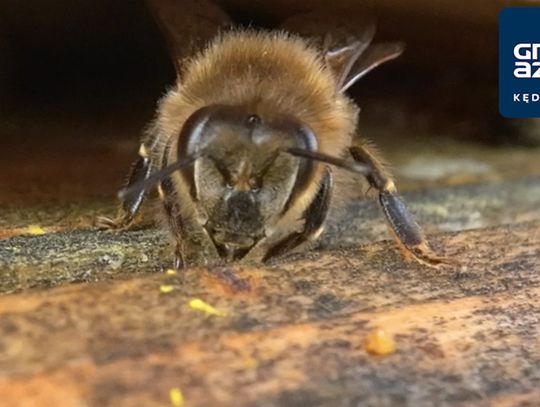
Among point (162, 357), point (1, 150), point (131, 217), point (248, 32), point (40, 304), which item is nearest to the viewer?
point (162, 357)

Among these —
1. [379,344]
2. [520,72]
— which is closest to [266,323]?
[379,344]

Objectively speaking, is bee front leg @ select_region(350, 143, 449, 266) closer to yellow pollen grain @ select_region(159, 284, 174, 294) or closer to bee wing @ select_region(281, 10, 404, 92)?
bee wing @ select_region(281, 10, 404, 92)

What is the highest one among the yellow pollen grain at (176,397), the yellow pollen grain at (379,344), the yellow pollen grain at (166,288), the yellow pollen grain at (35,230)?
the yellow pollen grain at (166,288)

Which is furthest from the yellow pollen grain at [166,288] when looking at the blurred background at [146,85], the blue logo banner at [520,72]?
the blue logo banner at [520,72]

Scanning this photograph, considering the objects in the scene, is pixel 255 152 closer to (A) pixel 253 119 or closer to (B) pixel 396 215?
(A) pixel 253 119

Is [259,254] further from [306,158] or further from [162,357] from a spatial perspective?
[162,357]

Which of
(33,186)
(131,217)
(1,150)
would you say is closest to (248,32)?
(131,217)

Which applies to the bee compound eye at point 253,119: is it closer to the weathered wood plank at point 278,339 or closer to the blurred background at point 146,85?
the weathered wood plank at point 278,339
